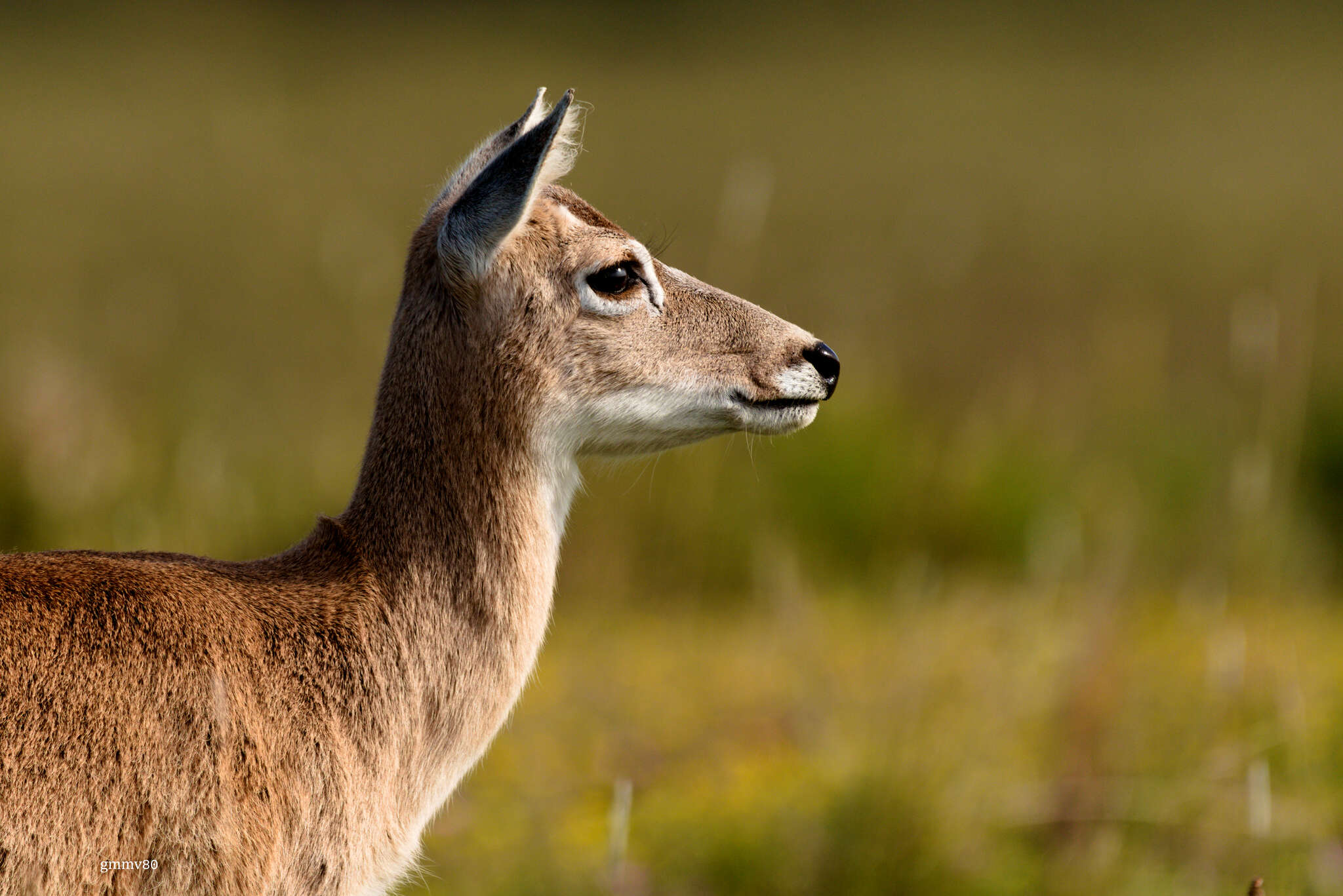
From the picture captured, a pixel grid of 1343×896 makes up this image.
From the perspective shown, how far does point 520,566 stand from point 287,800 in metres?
0.68

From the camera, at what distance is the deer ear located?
2.86m

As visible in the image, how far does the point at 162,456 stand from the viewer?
6.56m

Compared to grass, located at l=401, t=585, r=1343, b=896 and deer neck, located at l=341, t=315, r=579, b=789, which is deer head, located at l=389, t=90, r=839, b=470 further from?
grass, located at l=401, t=585, r=1343, b=896

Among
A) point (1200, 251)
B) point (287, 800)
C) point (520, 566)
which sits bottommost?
point (287, 800)

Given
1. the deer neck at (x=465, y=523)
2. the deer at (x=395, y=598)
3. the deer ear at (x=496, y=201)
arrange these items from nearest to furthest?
the deer at (x=395, y=598) < the deer ear at (x=496, y=201) < the deer neck at (x=465, y=523)

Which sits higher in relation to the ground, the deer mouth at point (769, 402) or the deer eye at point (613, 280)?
the deer eye at point (613, 280)

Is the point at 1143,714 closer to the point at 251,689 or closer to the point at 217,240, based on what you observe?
the point at 251,689

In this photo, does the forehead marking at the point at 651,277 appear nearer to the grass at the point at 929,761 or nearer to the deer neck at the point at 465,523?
the deer neck at the point at 465,523

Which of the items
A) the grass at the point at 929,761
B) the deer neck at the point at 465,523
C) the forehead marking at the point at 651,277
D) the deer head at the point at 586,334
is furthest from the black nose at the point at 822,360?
the grass at the point at 929,761

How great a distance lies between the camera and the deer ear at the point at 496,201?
286 cm

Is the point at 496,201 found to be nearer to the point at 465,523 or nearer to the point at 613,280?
the point at 613,280

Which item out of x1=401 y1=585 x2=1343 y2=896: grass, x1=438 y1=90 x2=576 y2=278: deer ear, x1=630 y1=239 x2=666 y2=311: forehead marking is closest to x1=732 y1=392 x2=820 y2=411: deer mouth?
x1=630 y1=239 x2=666 y2=311: forehead marking

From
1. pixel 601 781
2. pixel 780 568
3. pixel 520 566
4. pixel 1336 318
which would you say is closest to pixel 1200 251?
pixel 1336 318

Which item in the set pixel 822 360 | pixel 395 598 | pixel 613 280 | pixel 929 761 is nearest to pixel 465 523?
pixel 395 598
